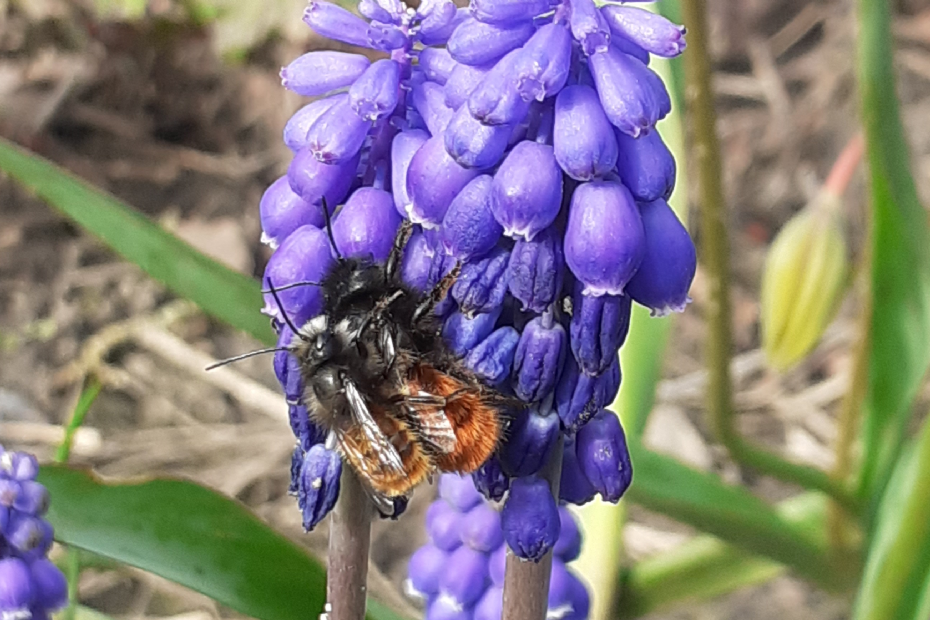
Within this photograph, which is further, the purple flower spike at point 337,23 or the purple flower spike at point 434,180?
the purple flower spike at point 337,23

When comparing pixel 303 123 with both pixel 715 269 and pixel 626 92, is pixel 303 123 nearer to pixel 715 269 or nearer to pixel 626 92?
pixel 626 92

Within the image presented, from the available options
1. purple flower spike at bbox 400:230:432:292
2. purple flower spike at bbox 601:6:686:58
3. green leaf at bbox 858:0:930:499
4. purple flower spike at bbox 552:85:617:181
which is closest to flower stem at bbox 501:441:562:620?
purple flower spike at bbox 400:230:432:292

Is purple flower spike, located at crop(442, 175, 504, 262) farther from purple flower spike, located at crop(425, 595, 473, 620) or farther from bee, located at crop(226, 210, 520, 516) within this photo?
purple flower spike, located at crop(425, 595, 473, 620)

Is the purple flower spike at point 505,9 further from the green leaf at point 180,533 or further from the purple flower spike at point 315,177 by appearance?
the green leaf at point 180,533

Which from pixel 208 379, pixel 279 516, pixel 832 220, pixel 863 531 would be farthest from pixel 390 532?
pixel 832 220

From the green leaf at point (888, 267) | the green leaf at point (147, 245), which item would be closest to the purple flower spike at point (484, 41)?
the green leaf at point (147, 245)
